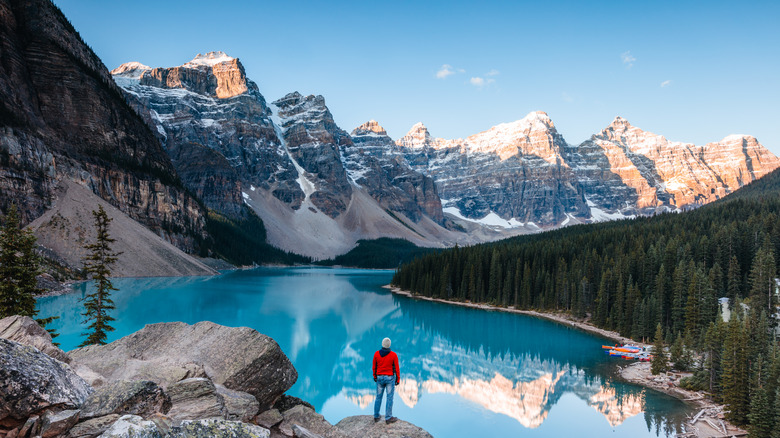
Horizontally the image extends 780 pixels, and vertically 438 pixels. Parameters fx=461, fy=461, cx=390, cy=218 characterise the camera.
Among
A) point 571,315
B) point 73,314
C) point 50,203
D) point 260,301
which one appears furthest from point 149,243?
point 571,315

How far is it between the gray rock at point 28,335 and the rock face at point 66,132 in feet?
274

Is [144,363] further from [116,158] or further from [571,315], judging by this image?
[116,158]

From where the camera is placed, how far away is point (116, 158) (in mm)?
110438

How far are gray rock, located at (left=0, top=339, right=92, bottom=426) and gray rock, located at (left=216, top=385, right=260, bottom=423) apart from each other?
9.27ft

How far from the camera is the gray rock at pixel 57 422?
6.39m

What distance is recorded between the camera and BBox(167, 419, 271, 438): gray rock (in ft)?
20.7

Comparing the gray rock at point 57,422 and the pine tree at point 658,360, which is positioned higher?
the gray rock at point 57,422

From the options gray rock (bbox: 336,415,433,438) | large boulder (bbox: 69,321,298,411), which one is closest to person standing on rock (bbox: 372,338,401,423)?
gray rock (bbox: 336,415,433,438)

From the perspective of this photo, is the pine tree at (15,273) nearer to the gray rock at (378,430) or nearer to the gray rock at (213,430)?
the gray rock at (378,430)

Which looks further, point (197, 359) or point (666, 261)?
point (666, 261)

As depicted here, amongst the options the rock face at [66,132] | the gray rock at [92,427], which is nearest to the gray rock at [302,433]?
the gray rock at [92,427]

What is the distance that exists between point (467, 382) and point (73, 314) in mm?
38881

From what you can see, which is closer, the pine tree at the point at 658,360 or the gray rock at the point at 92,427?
the gray rock at the point at 92,427

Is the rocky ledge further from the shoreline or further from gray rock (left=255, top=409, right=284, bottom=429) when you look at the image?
the shoreline
